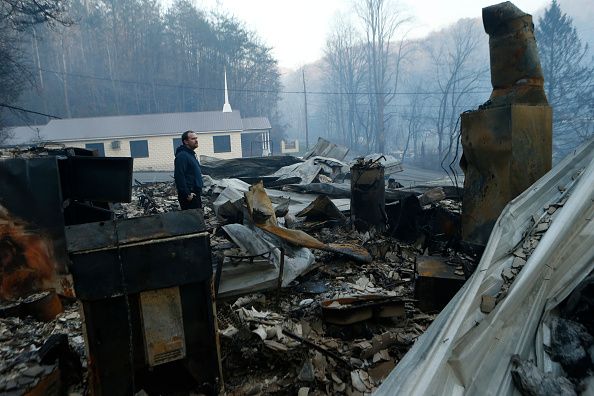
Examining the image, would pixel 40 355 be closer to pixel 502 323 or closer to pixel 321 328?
pixel 321 328

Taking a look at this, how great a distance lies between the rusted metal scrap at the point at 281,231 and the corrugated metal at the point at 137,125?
2446 cm

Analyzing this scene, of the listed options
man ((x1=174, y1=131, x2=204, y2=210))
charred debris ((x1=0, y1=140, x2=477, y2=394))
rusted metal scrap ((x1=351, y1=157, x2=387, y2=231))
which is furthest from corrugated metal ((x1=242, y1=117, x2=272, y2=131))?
man ((x1=174, y1=131, x2=204, y2=210))

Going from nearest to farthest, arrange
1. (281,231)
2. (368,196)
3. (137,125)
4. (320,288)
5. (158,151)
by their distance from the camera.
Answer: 1. (320,288)
2. (281,231)
3. (368,196)
4. (158,151)
5. (137,125)

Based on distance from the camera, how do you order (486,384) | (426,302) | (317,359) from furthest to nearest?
(426,302)
(317,359)
(486,384)

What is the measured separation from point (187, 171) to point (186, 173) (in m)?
0.04

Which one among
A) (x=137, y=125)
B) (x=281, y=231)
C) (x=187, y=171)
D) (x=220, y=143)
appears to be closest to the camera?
(x=281, y=231)

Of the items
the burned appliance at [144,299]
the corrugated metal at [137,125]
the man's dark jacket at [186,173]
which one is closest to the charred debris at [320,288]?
the burned appliance at [144,299]

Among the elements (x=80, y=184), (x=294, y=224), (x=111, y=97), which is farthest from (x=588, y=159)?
(x=111, y=97)

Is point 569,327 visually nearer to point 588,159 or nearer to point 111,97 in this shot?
point 588,159

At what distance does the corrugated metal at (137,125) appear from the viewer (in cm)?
2823

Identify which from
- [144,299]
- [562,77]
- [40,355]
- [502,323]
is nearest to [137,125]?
[40,355]

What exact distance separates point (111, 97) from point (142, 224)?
45.9m

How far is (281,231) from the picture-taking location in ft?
17.0

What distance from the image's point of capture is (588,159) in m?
3.57
